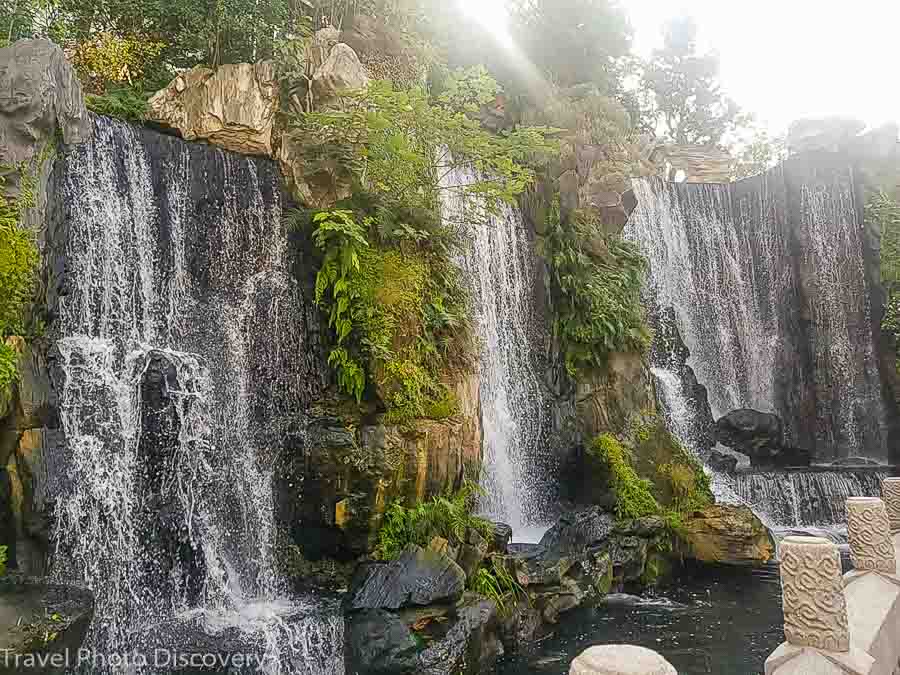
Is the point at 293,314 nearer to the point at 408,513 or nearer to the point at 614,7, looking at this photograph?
the point at 408,513

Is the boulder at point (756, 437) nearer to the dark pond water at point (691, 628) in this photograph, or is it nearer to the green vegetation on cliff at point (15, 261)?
the dark pond water at point (691, 628)

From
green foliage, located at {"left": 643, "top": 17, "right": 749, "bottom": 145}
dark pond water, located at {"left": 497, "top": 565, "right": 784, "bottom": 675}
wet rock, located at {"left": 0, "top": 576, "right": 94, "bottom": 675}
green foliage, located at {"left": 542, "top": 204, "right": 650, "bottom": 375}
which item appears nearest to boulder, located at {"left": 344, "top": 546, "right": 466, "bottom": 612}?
dark pond water, located at {"left": 497, "top": 565, "right": 784, "bottom": 675}

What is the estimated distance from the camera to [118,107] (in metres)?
12.5

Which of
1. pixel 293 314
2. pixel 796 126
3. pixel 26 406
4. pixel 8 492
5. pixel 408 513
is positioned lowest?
pixel 408 513

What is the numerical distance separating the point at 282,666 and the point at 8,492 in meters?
3.81

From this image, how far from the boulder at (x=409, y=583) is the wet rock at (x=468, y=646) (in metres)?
0.34

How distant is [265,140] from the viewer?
12.7m

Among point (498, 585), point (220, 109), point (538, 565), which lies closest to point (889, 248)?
point (538, 565)

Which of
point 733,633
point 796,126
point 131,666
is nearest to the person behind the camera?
point 131,666

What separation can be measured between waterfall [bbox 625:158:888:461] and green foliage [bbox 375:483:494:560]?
41.6 feet

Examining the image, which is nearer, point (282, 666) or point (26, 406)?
point (282, 666)

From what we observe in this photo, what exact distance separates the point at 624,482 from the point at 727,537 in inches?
85.7

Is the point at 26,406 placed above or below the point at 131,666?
above

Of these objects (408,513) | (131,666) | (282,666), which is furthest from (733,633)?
(131,666)
